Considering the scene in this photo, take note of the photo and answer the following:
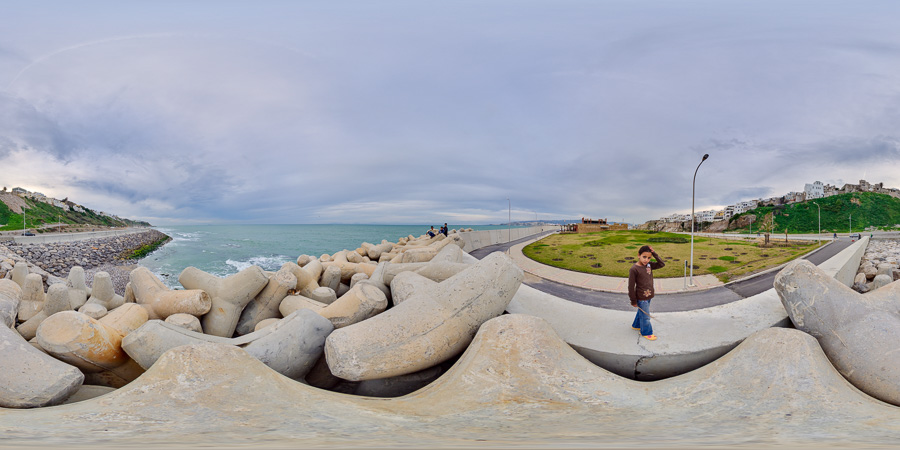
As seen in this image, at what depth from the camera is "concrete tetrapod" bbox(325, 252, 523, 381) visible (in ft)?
10.6

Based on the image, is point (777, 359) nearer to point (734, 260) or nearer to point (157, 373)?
point (157, 373)

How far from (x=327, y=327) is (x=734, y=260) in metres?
10.4

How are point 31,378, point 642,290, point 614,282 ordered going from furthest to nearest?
point 614,282 < point 642,290 < point 31,378

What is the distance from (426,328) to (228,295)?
300 cm

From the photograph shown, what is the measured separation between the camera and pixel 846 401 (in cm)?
267

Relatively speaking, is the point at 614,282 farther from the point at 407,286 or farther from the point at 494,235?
the point at 494,235

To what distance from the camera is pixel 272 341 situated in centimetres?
344

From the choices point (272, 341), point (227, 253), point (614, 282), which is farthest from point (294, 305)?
point (227, 253)

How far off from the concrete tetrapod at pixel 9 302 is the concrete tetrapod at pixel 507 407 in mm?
2208

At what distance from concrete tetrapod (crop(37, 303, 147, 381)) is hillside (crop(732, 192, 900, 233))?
18061 millimetres

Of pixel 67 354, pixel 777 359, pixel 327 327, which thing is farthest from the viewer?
pixel 327 327

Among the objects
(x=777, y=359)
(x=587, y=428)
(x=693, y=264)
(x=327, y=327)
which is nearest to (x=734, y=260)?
(x=693, y=264)

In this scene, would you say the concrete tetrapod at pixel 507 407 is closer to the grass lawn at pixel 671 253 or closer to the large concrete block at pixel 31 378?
the large concrete block at pixel 31 378

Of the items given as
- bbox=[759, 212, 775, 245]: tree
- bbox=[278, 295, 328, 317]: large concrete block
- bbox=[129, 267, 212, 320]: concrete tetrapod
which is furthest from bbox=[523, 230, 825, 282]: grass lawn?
bbox=[129, 267, 212, 320]: concrete tetrapod
